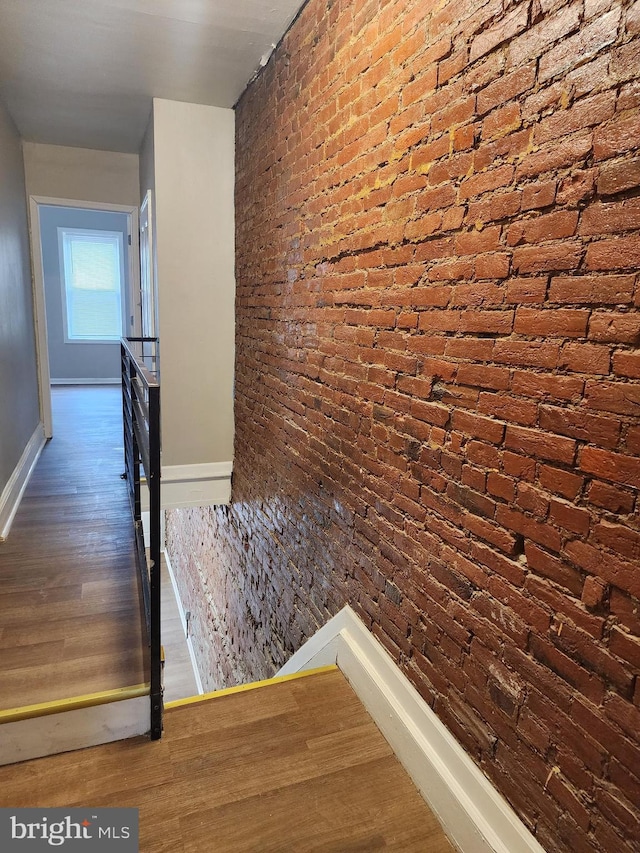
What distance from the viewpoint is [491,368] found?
1270 millimetres

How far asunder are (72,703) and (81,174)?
14.3 ft

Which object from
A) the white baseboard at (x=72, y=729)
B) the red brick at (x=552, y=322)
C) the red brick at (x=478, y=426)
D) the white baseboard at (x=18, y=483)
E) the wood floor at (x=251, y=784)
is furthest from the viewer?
the white baseboard at (x=18, y=483)

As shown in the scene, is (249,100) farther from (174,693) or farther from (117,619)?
(174,693)

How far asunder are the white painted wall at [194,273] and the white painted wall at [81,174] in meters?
0.91

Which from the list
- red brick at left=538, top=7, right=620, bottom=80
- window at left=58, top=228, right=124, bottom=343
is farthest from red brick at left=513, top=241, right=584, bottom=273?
window at left=58, top=228, right=124, bottom=343

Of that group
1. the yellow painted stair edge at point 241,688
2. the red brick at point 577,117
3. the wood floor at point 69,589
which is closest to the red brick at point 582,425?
the red brick at point 577,117

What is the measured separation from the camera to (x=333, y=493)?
218 cm

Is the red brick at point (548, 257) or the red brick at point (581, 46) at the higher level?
the red brick at point (581, 46)

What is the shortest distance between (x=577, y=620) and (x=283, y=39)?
9.24 feet

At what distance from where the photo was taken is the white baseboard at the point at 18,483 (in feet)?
9.82

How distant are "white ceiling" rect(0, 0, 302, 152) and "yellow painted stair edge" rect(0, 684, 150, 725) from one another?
2.76m

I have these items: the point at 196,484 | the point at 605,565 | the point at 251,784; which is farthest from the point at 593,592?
the point at 196,484

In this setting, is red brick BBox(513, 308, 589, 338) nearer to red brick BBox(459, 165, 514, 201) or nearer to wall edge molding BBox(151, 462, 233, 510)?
red brick BBox(459, 165, 514, 201)

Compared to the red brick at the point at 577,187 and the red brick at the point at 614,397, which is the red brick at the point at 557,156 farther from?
the red brick at the point at 614,397
